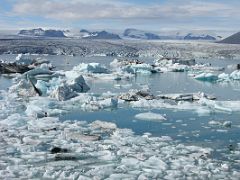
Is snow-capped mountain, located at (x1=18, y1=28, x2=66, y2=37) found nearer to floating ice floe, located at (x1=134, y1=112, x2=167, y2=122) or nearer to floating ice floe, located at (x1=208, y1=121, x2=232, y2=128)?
floating ice floe, located at (x1=134, y1=112, x2=167, y2=122)

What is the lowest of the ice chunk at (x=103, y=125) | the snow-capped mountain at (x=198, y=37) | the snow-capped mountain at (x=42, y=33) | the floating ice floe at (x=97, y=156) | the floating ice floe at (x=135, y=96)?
the snow-capped mountain at (x=198, y=37)

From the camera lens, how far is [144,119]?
854cm

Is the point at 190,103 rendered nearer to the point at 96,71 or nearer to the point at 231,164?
the point at 231,164

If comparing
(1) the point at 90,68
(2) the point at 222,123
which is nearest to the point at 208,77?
(1) the point at 90,68

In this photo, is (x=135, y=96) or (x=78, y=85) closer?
(x=135, y=96)

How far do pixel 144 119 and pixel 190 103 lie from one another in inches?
90.2

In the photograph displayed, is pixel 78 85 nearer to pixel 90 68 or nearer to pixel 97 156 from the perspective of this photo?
pixel 90 68

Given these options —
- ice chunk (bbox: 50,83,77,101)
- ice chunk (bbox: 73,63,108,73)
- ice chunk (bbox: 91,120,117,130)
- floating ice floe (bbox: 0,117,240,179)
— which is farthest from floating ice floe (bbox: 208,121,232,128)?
ice chunk (bbox: 73,63,108,73)

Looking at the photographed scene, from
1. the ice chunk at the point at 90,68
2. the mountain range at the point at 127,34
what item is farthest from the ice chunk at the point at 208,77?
the mountain range at the point at 127,34

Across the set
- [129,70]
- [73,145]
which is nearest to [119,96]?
[73,145]

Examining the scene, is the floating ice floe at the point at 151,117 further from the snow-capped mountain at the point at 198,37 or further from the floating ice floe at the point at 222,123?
the snow-capped mountain at the point at 198,37

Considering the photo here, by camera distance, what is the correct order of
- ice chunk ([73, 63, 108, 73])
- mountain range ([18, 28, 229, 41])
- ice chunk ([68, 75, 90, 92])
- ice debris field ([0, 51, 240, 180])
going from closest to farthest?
ice debris field ([0, 51, 240, 180]) → ice chunk ([68, 75, 90, 92]) → ice chunk ([73, 63, 108, 73]) → mountain range ([18, 28, 229, 41])

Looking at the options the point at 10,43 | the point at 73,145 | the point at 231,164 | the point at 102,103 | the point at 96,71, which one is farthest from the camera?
the point at 10,43

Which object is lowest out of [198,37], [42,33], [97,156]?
[198,37]
